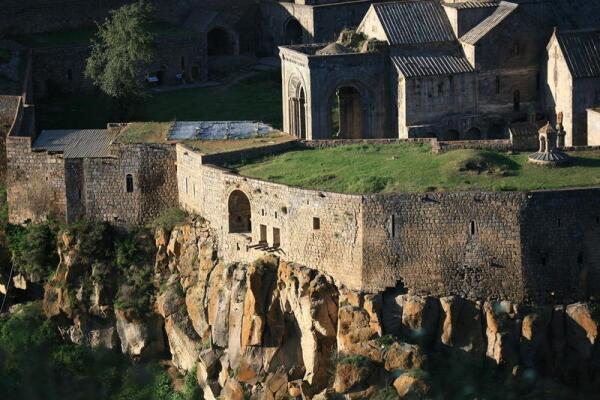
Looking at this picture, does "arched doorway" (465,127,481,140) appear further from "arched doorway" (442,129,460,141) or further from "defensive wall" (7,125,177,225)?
"defensive wall" (7,125,177,225)

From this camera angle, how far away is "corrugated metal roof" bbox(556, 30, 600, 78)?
49.3 metres

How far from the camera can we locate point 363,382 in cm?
4106

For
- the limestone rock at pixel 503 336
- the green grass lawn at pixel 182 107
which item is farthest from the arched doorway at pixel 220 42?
the limestone rock at pixel 503 336

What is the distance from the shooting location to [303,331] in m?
43.5

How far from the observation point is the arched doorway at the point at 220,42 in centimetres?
6500

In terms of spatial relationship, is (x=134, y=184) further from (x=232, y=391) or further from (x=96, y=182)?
(x=232, y=391)

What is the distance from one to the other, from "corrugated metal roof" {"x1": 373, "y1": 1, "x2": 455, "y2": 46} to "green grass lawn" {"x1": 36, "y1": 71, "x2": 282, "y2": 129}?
6.30m

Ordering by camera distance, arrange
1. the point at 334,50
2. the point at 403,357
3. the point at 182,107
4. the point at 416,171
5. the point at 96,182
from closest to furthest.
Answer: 1. the point at 403,357
2. the point at 416,171
3. the point at 96,182
4. the point at 334,50
5. the point at 182,107

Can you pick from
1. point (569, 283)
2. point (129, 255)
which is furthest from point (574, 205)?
point (129, 255)

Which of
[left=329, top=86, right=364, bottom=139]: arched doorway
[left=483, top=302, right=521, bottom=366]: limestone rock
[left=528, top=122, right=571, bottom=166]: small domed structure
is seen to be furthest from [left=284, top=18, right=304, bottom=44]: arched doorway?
[left=483, top=302, right=521, bottom=366]: limestone rock

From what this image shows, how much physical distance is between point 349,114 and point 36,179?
10250 mm

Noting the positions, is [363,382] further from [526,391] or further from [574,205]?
[574,205]

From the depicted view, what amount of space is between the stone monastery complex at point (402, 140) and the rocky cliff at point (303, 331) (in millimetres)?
586

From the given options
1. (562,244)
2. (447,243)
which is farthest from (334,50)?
(562,244)
